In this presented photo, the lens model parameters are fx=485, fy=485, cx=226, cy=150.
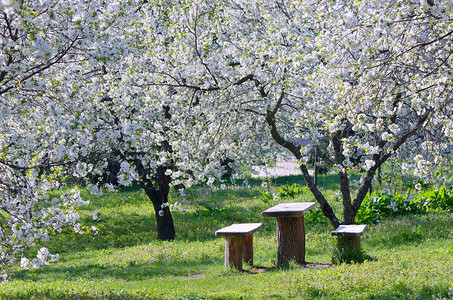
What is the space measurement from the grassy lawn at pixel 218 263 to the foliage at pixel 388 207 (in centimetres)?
43

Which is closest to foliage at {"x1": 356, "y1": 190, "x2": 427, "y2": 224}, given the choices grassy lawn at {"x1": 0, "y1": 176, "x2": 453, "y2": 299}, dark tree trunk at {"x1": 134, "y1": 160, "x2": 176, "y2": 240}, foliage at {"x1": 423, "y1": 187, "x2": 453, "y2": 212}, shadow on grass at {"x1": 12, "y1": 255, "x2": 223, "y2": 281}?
foliage at {"x1": 423, "y1": 187, "x2": 453, "y2": 212}

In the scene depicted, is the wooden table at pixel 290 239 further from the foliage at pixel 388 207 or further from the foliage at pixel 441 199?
the foliage at pixel 441 199

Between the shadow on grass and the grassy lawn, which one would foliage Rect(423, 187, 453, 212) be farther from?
the shadow on grass

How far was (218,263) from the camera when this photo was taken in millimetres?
10555

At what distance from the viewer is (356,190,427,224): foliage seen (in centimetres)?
1280

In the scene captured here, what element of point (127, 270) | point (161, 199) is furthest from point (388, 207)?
point (127, 270)

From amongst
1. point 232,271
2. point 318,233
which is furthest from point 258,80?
point 318,233

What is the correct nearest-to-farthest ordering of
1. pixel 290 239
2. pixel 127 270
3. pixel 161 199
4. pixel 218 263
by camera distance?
1. pixel 290 239
2. pixel 127 270
3. pixel 218 263
4. pixel 161 199

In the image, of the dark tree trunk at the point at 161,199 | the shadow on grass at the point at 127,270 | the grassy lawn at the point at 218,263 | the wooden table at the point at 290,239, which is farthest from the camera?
the dark tree trunk at the point at 161,199

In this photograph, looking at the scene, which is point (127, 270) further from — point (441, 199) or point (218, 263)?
point (441, 199)

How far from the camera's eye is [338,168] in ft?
32.3

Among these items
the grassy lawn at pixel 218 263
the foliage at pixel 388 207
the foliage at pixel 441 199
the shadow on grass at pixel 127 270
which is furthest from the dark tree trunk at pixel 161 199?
the foliage at pixel 441 199

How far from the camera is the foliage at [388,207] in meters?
12.8

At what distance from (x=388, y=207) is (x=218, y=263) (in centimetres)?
516
